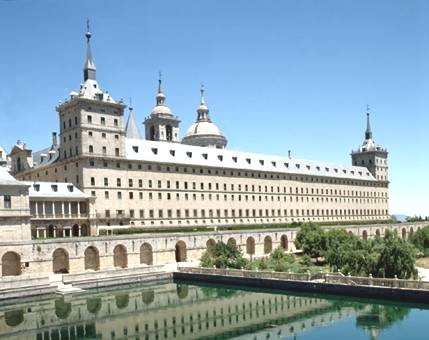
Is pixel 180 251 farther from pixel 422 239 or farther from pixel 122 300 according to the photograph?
pixel 422 239

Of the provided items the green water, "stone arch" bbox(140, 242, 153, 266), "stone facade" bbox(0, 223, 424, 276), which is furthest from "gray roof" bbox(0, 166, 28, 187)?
"stone arch" bbox(140, 242, 153, 266)

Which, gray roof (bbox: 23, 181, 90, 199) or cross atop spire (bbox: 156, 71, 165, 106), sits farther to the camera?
cross atop spire (bbox: 156, 71, 165, 106)

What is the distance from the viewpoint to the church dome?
10131 cm

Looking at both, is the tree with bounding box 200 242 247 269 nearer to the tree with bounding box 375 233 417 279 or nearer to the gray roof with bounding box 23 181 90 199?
the tree with bounding box 375 233 417 279

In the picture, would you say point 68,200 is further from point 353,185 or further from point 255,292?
point 353,185

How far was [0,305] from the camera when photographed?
4109 cm

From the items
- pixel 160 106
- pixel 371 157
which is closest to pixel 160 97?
pixel 160 106

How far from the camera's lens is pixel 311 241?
207ft

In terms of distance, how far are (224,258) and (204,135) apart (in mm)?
51096

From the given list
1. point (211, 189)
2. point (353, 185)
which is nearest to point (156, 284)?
point (211, 189)

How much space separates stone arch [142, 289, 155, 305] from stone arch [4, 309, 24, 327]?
31.2 ft

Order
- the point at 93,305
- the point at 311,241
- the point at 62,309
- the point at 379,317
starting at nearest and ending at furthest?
the point at 379,317 → the point at 62,309 → the point at 93,305 → the point at 311,241

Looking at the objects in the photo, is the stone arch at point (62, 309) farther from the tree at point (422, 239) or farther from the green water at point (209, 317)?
the tree at point (422, 239)

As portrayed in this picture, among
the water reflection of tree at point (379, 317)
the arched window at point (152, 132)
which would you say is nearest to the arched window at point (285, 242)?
the water reflection of tree at point (379, 317)
